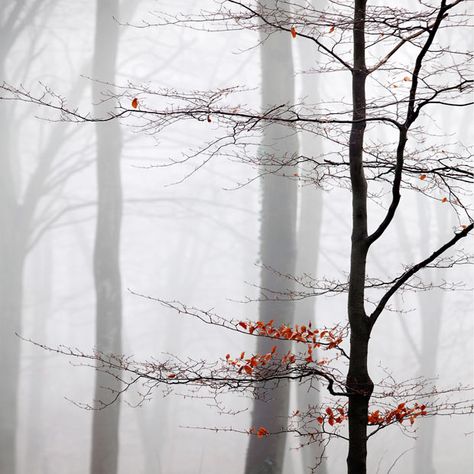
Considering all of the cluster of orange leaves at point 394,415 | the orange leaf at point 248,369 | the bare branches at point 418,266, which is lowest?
the cluster of orange leaves at point 394,415

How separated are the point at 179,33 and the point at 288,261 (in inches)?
432

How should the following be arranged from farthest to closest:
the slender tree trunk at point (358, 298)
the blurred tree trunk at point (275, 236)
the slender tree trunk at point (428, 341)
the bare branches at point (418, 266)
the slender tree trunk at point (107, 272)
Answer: the slender tree trunk at point (428, 341), the slender tree trunk at point (107, 272), the blurred tree trunk at point (275, 236), the slender tree trunk at point (358, 298), the bare branches at point (418, 266)

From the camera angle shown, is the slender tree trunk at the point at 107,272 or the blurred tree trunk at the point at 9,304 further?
the blurred tree trunk at the point at 9,304

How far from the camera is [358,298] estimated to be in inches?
140

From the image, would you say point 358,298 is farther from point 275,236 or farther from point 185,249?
point 185,249

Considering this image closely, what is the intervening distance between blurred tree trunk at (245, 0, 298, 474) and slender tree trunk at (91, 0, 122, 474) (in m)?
1.91

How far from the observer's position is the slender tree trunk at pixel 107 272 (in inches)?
270

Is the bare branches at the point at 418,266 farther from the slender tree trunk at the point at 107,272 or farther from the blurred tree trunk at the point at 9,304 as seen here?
the blurred tree trunk at the point at 9,304

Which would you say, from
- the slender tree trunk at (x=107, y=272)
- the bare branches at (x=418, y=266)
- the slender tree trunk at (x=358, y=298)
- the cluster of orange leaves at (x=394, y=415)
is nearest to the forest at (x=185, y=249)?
the slender tree trunk at (x=107, y=272)

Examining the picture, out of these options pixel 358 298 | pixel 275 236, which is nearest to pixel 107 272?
pixel 275 236

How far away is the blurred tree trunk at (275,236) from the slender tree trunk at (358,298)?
215cm

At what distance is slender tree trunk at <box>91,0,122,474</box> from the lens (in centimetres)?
685

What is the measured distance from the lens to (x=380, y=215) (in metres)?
18.9

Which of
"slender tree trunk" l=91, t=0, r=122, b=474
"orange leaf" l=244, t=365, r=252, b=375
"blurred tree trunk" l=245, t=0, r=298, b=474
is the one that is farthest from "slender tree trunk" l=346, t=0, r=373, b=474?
"slender tree trunk" l=91, t=0, r=122, b=474
